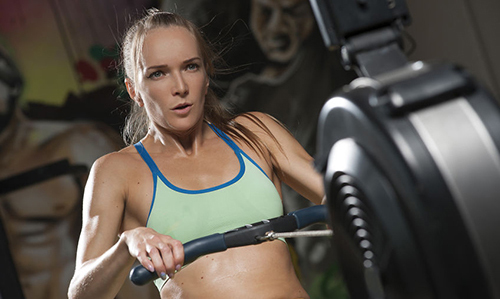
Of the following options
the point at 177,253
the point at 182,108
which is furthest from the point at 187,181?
the point at 177,253

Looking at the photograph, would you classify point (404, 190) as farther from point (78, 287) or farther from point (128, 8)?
point (128, 8)

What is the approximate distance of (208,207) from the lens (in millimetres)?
1054

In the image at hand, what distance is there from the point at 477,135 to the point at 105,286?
0.66m

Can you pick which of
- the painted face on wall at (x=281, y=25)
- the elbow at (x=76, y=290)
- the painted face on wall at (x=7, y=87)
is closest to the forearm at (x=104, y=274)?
the elbow at (x=76, y=290)

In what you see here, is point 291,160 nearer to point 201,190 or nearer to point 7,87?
point 201,190

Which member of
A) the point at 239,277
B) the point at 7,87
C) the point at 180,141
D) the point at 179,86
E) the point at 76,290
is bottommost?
the point at 239,277

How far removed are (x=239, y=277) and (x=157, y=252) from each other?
31 centimetres

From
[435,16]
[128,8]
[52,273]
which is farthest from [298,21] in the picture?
[52,273]

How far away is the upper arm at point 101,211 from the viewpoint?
1.01m

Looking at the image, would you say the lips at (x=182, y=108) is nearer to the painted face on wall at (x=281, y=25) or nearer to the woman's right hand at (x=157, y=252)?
the woman's right hand at (x=157, y=252)

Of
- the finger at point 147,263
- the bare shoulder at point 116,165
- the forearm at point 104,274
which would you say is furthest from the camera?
the bare shoulder at point 116,165

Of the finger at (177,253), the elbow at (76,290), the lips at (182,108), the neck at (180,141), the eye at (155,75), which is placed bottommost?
the elbow at (76,290)

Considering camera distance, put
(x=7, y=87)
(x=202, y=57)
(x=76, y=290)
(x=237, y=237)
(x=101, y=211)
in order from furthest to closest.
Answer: (x=7, y=87)
(x=202, y=57)
(x=101, y=211)
(x=76, y=290)
(x=237, y=237)

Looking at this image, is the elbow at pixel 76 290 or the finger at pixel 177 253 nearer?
the finger at pixel 177 253
